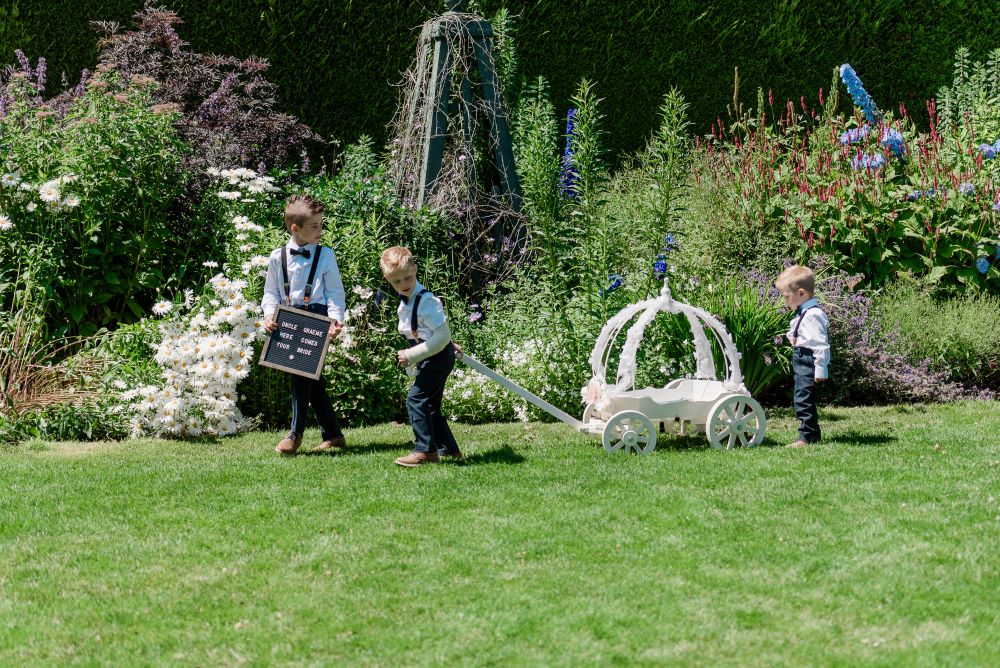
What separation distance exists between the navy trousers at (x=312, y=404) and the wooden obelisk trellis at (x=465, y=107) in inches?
96.9

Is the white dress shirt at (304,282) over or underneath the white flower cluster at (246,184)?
underneath

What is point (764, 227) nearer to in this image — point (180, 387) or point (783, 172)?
point (783, 172)

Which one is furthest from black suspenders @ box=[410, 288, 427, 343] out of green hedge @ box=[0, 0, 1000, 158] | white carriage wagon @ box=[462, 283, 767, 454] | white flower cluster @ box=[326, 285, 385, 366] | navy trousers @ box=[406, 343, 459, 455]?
green hedge @ box=[0, 0, 1000, 158]

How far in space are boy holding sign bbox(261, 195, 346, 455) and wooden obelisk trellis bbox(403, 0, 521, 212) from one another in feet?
7.56

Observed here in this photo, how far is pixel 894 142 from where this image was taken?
26.7 feet

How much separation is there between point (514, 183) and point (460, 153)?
0.45m

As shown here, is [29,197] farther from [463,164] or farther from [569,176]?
[569,176]

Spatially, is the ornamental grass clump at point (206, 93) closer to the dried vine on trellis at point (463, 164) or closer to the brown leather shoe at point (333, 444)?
the dried vine on trellis at point (463, 164)

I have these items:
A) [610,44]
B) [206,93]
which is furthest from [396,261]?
[610,44]

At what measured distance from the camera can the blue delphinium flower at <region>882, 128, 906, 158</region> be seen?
8125 mm

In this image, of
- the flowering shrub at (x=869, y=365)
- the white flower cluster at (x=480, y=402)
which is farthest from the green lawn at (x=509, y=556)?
the flowering shrub at (x=869, y=365)

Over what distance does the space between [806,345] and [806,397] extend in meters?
0.27

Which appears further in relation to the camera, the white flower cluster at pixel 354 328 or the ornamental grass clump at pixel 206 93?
the ornamental grass clump at pixel 206 93

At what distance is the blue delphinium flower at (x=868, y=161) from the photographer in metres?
7.85
